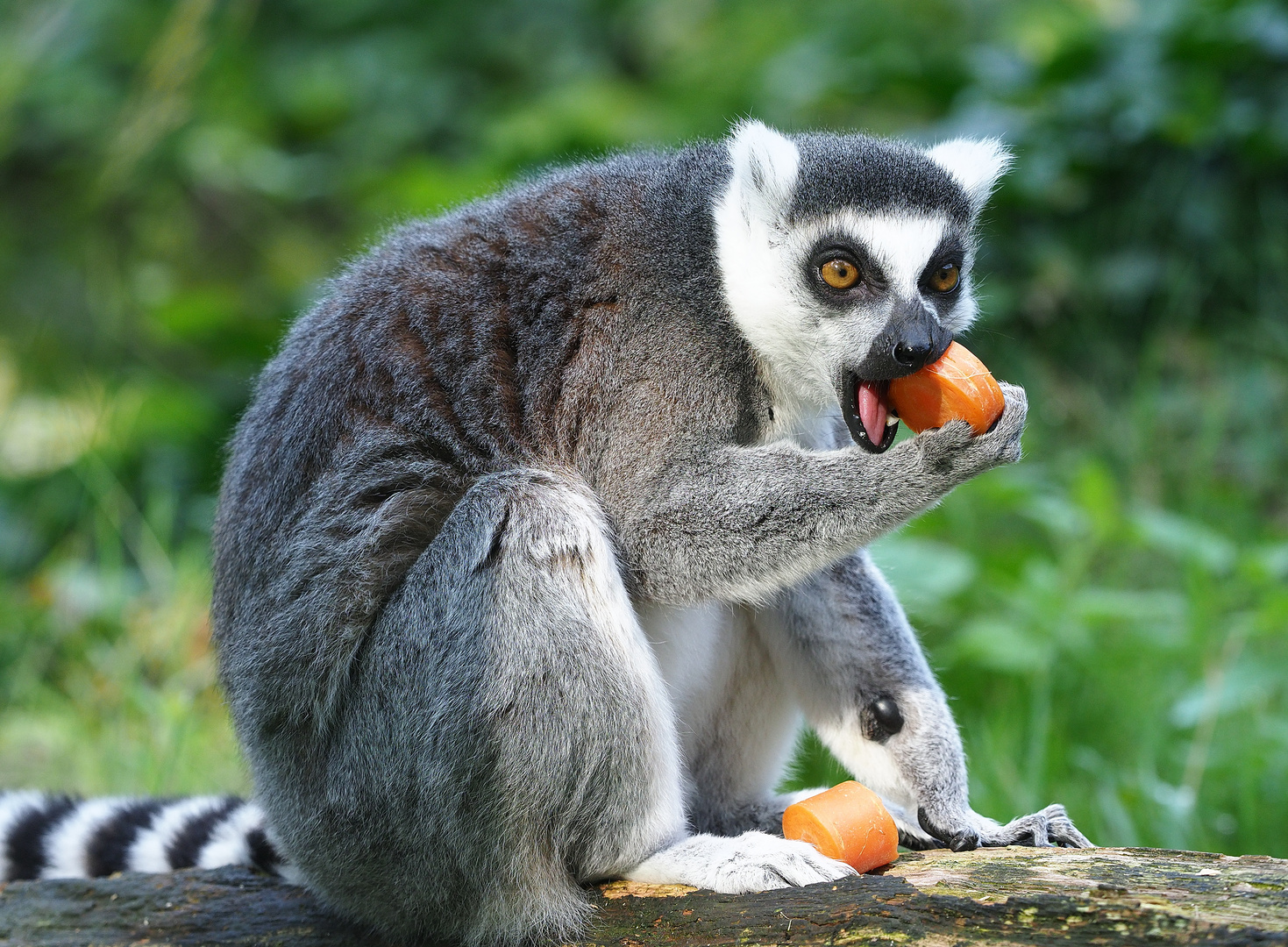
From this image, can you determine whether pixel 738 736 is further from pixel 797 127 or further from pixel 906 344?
pixel 797 127

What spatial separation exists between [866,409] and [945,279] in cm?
51

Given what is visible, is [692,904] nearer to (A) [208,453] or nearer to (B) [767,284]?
(B) [767,284]

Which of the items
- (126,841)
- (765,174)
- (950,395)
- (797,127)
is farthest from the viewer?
(797,127)

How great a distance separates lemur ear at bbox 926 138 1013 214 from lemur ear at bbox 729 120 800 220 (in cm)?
53

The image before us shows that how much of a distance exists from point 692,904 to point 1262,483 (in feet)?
19.2

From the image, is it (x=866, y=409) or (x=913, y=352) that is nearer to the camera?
(x=913, y=352)

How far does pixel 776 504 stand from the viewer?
10.9ft

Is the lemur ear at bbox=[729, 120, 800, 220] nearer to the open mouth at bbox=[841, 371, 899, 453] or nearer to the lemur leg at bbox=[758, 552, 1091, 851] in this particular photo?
the open mouth at bbox=[841, 371, 899, 453]

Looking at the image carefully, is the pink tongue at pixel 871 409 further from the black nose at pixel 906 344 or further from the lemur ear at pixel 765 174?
the lemur ear at pixel 765 174

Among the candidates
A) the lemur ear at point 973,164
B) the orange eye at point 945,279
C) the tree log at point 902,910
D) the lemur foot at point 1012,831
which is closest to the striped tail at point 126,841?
the tree log at point 902,910

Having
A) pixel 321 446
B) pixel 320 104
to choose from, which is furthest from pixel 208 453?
pixel 321 446

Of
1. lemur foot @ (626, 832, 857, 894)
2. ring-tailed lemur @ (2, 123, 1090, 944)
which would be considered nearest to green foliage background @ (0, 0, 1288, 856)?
ring-tailed lemur @ (2, 123, 1090, 944)

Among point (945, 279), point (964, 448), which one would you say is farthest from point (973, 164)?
point (964, 448)

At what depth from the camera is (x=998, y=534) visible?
7.12 meters
